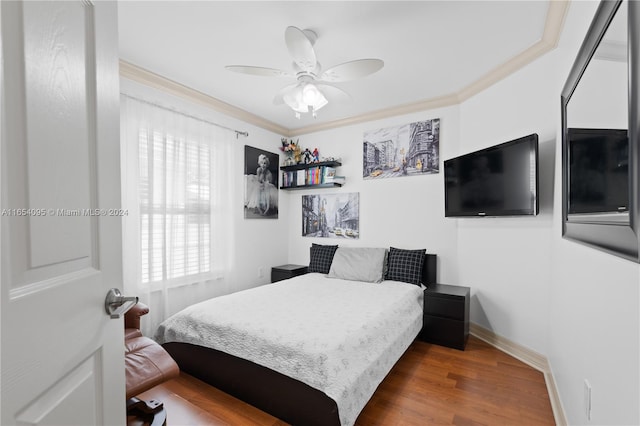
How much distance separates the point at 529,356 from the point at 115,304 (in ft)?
9.92

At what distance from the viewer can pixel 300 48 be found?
1.86 meters

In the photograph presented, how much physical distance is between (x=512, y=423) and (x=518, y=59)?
2.72 metres

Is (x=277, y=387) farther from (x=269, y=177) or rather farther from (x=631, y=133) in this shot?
(x=269, y=177)

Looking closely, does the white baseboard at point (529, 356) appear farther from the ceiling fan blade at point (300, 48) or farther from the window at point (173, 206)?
the window at point (173, 206)

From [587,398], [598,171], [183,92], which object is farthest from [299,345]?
[183,92]

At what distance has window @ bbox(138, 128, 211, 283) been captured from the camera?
108 inches

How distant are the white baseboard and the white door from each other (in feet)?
7.49

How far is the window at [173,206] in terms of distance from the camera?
2.74 metres

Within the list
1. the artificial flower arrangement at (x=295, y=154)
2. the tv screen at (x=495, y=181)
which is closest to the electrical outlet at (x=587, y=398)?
the tv screen at (x=495, y=181)

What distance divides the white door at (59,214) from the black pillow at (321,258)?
3011 millimetres

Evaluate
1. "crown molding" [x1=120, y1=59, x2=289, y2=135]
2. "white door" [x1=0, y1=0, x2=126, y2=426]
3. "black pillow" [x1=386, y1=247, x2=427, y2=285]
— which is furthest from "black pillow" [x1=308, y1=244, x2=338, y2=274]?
"white door" [x1=0, y1=0, x2=126, y2=426]

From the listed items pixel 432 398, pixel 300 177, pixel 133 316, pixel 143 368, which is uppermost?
pixel 300 177

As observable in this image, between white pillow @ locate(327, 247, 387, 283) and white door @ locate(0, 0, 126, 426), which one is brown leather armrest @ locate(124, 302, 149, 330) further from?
white pillow @ locate(327, 247, 387, 283)

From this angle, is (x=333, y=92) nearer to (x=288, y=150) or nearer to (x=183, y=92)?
(x=183, y=92)
